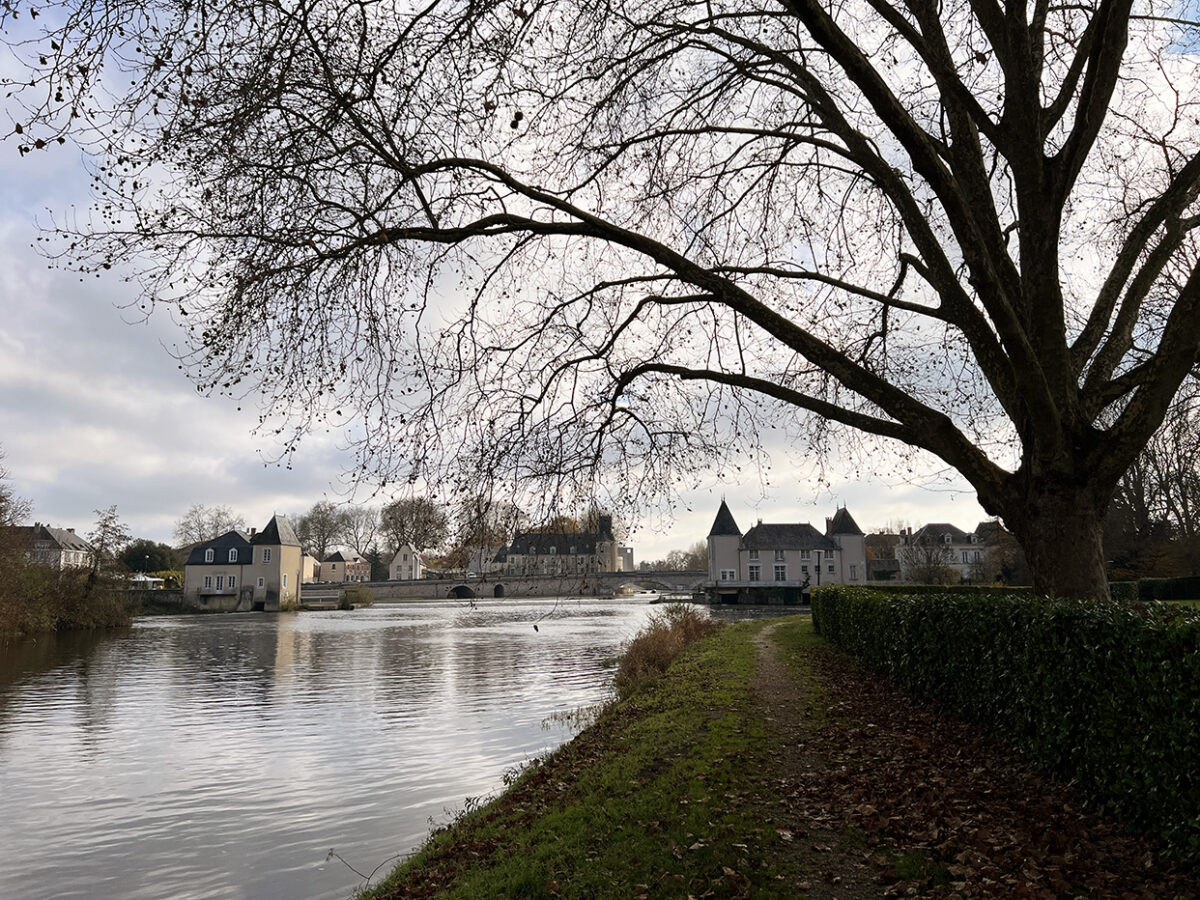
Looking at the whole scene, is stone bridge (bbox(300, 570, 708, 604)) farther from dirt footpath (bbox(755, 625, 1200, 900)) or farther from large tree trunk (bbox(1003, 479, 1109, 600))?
large tree trunk (bbox(1003, 479, 1109, 600))

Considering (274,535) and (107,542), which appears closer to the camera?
(107,542)

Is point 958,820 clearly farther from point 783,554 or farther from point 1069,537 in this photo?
point 783,554

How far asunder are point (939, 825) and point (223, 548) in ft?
253

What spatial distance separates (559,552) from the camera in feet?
26.5

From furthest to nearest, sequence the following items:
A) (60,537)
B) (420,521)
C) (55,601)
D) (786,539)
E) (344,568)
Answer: (344,568) < (60,537) < (786,539) < (55,601) < (420,521)

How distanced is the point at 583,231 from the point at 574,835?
5686 millimetres

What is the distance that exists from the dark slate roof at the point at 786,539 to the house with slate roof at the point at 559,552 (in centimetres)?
7077

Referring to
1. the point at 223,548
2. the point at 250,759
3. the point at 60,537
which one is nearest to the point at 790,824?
the point at 250,759

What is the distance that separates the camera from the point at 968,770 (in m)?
7.55

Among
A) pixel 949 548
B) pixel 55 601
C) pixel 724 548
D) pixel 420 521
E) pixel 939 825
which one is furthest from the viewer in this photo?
pixel 949 548

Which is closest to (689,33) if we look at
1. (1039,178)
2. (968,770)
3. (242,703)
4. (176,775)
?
(1039,178)

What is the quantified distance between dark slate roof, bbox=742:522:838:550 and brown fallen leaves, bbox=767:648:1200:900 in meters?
69.1

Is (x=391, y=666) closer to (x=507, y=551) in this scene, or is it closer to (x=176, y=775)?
(x=176, y=775)

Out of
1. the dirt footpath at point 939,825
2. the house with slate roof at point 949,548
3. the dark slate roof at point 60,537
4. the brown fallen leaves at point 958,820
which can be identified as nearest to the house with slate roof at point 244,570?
the dark slate roof at point 60,537
